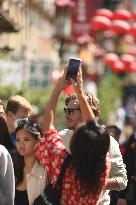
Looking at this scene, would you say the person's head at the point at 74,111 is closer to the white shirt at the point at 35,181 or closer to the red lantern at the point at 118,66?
the white shirt at the point at 35,181

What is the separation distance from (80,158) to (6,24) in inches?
201

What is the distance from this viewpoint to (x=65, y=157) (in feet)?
17.4

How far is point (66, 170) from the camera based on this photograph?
527cm

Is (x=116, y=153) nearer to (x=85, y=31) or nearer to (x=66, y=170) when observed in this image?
(x=66, y=170)

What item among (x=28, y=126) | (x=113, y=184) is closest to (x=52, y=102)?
(x=28, y=126)

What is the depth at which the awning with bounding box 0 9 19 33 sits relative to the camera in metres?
9.52

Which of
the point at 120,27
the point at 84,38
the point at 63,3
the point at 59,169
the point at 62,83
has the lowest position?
the point at 59,169

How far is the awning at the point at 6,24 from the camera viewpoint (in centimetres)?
952

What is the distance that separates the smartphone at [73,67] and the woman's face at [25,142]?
1.03 m

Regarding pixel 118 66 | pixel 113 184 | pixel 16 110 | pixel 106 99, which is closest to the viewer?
pixel 113 184

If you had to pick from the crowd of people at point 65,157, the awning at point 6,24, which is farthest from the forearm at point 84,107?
the awning at point 6,24

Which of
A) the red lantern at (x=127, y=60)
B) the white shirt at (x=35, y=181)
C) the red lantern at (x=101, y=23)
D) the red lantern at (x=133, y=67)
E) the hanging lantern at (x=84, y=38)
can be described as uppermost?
the red lantern at (x=101, y=23)

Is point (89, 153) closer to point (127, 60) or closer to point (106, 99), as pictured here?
point (127, 60)

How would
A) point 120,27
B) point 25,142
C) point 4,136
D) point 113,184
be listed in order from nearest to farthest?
1. point 25,142
2. point 113,184
3. point 4,136
4. point 120,27
